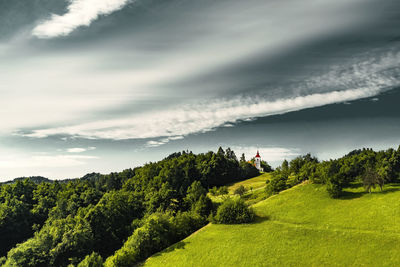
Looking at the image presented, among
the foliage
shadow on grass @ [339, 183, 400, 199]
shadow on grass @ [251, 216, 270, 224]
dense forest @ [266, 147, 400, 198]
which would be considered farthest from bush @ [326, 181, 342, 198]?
the foliage

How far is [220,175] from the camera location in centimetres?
14525

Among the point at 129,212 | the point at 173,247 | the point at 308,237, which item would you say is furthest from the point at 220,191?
the point at 308,237

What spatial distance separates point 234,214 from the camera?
224 ft

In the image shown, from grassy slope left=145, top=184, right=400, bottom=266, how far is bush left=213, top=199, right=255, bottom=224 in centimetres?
246

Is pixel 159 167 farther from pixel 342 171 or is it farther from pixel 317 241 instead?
pixel 317 241

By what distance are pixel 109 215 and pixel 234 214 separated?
4616 cm

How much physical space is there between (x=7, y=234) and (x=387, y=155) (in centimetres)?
14296

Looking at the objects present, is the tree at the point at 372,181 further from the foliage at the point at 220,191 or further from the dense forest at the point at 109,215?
the foliage at the point at 220,191

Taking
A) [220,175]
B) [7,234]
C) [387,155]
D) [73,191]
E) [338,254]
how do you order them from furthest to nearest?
[220,175] → [73,191] → [7,234] → [387,155] → [338,254]

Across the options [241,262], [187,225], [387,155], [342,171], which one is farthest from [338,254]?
[387,155]

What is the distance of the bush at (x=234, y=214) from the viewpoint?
6681cm

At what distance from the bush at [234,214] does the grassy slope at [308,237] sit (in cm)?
246

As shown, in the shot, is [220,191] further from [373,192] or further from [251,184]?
[373,192]

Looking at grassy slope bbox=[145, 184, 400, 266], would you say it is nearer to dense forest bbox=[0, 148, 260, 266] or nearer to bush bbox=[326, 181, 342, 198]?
bush bbox=[326, 181, 342, 198]
